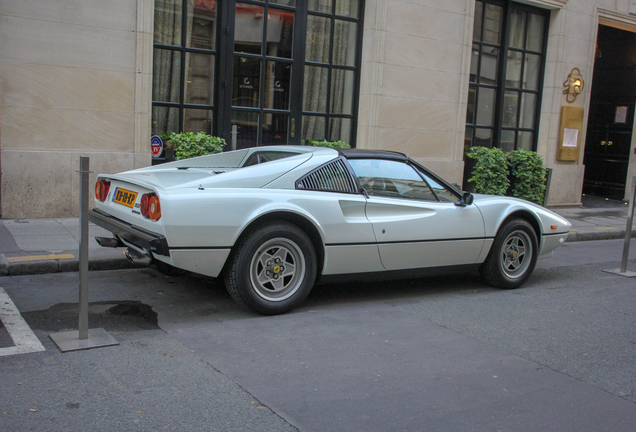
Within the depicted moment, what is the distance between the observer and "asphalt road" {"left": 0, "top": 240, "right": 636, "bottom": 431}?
333 centimetres

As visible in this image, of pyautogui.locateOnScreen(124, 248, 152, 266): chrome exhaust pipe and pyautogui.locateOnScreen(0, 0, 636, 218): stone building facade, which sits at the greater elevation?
pyautogui.locateOnScreen(0, 0, 636, 218): stone building facade

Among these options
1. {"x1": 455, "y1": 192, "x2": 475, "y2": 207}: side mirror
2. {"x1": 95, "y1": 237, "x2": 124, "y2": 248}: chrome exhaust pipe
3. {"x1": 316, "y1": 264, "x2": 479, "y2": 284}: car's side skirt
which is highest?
{"x1": 455, "y1": 192, "x2": 475, "y2": 207}: side mirror

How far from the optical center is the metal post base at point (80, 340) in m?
4.09

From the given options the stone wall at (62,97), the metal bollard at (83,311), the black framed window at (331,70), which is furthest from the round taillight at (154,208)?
the black framed window at (331,70)

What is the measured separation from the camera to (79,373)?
3.70 metres

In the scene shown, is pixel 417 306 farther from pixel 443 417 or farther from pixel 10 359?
pixel 10 359

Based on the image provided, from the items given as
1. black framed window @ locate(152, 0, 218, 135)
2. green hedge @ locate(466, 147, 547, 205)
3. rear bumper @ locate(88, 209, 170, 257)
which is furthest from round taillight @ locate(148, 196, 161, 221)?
green hedge @ locate(466, 147, 547, 205)

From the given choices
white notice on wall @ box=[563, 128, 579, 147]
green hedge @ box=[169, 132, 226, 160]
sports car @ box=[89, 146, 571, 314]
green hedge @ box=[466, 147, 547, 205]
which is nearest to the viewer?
sports car @ box=[89, 146, 571, 314]

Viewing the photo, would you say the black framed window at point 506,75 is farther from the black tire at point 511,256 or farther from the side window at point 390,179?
the side window at point 390,179

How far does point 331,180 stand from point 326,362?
75.4 inches

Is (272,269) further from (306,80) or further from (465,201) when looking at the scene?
(306,80)

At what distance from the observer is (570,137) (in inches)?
563

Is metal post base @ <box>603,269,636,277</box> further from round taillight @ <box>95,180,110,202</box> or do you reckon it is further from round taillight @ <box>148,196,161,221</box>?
round taillight @ <box>95,180,110,202</box>

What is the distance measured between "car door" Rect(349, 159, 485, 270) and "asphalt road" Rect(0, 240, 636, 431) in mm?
441
